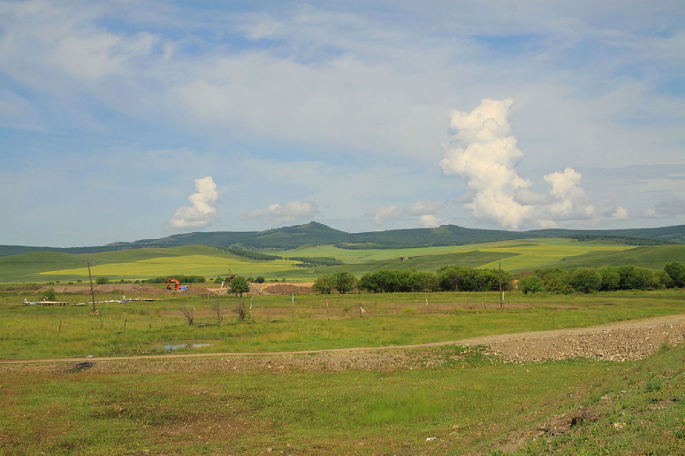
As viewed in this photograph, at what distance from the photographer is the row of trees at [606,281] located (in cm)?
9944

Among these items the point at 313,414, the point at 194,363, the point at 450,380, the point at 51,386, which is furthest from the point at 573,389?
the point at 51,386

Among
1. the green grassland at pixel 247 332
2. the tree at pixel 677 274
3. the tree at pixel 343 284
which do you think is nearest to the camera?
the green grassland at pixel 247 332

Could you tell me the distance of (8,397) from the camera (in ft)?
76.6

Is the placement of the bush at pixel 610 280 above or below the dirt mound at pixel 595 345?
below

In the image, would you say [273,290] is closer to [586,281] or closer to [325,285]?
[325,285]

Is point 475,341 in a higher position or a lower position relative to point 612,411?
lower

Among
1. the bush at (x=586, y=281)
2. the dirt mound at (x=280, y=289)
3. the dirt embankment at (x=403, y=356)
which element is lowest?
the dirt mound at (x=280, y=289)

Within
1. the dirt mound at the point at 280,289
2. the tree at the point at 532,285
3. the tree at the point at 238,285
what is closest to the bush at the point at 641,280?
the tree at the point at 532,285

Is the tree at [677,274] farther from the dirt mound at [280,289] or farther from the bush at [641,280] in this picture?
the dirt mound at [280,289]

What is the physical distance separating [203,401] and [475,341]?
69.9ft

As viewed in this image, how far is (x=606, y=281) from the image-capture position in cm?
10162

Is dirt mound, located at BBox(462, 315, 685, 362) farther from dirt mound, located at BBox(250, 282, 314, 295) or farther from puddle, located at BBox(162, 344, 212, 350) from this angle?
dirt mound, located at BBox(250, 282, 314, 295)

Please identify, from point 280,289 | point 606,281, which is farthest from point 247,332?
point 606,281

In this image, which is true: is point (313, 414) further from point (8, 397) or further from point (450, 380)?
point (8, 397)
